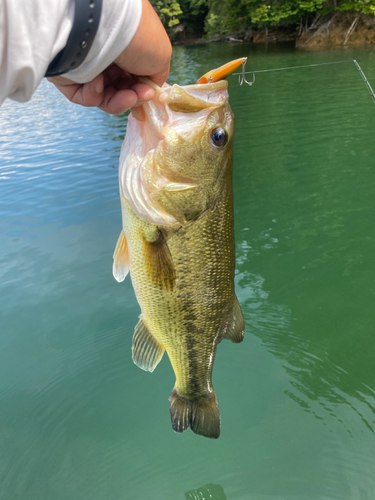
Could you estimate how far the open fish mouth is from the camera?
1653 millimetres

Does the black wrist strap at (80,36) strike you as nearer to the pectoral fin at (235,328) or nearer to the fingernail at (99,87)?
the fingernail at (99,87)

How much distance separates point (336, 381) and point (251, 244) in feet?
7.29

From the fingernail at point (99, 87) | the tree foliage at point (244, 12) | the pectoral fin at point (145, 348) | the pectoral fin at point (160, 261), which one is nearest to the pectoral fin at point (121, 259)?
the pectoral fin at point (160, 261)

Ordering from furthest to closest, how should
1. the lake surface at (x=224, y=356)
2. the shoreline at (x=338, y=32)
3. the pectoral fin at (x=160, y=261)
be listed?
1. the shoreline at (x=338, y=32)
2. the lake surface at (x=224, y=356)
3. the pectoral fin at (x=160, y=261)

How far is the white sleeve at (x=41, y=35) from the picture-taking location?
83 cm

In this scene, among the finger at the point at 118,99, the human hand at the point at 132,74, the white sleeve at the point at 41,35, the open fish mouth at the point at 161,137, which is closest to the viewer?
the white sleeve at the point at 41,35

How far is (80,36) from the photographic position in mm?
961

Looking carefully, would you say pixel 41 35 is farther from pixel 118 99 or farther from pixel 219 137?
pixel 219 137

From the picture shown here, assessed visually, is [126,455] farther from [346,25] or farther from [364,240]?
[346,25]

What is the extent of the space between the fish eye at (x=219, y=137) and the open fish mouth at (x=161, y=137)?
0.05 metres

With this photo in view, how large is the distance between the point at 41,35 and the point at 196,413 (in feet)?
6.20

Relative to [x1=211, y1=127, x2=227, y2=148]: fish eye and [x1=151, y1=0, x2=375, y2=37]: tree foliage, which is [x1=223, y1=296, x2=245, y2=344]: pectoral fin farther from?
[x1=151, y1=0, x2=375, y2=37]: tree foliage

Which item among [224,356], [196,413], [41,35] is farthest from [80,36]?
[224,356]

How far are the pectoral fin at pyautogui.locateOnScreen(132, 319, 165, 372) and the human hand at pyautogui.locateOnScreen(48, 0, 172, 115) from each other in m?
1.12
